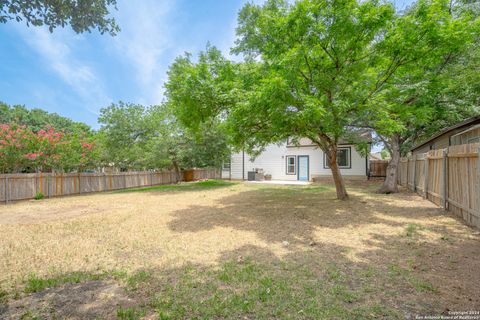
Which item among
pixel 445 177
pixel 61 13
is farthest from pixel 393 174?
pixel 61 13

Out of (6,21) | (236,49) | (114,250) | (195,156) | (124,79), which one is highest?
(236,49)

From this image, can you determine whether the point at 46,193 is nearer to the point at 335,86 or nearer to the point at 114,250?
the point at 114,250

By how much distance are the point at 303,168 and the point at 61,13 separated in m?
18.1

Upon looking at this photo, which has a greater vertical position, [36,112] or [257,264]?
[36,112]

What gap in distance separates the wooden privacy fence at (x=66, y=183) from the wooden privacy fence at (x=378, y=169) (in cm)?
1654

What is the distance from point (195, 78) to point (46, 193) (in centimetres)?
980

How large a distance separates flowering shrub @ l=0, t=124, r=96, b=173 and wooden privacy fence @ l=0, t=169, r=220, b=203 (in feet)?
2.41

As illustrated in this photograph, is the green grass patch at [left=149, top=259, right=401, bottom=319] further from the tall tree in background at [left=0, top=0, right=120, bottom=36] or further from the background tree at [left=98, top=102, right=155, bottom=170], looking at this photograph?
the background tree at [left=98, top=102, right=155, bottom=170]

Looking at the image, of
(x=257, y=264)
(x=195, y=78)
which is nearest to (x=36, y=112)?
(x=195, y=78)

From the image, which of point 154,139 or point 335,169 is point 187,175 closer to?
point 154,139

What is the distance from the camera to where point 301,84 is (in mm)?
6957

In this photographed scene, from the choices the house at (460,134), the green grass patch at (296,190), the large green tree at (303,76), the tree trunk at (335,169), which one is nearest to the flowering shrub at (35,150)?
the large green tree at (303,76)

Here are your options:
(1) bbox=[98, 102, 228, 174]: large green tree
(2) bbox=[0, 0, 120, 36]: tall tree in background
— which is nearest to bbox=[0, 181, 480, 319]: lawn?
(2) bbox=[0, 0, 120, 36]: tall tree in background

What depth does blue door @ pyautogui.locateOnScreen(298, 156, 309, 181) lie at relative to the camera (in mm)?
19109
